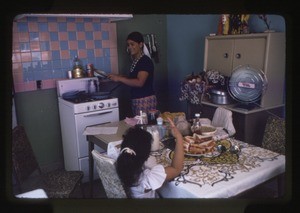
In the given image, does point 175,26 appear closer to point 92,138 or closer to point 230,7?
point 92,138

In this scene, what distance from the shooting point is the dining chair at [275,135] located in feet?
5.61

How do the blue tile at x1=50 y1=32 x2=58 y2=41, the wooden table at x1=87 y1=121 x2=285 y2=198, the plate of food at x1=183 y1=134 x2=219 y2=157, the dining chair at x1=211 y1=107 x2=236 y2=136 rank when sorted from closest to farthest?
1. the wooden table at x1=87 y1=121 x2=285 y2=198
2. the plate of food at x1=183 y1=134 x2=219 y2=157
3. the dining chair at x1=211 y1=107 x2=236 y2=136
4. the blue tile at x1=50 y1=32 x2=58 y2=41

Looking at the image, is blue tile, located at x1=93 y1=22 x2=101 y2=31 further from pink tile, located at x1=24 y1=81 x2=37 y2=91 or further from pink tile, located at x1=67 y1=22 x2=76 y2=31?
pink tile, located at x1=24 y1=81 x2=37 y2=91

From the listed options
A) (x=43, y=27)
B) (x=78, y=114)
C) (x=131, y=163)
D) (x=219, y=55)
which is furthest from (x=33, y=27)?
(x=131, y=163)

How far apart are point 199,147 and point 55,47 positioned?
5.58 ft

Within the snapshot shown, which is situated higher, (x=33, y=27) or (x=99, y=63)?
(x=33, y=27)

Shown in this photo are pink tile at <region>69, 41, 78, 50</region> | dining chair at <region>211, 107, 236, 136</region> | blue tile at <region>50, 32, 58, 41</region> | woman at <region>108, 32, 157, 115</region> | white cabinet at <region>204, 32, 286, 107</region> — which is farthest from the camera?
pink tile at <region>69, 41, 78, 50</region>

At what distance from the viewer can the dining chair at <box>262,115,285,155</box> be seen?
171 cm

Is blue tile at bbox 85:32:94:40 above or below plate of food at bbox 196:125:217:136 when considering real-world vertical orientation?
above

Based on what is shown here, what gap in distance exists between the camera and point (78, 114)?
233 cm

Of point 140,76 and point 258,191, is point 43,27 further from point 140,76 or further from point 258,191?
point 258,191

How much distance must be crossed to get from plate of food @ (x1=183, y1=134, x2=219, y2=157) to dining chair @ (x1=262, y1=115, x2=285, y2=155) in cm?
49

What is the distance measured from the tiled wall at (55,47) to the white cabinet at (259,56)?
0.98 meters

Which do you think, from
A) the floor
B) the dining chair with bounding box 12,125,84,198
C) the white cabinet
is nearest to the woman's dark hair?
the white cabinet
